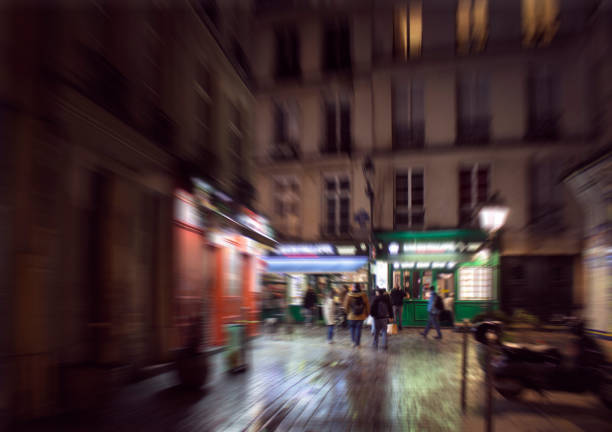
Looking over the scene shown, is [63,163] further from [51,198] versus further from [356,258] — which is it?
[356,258]

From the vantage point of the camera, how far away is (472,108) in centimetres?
2078

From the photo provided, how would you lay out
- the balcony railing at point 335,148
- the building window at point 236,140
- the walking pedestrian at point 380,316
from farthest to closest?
the balcony railing at point 335,148
the building window at point 236,140
the walking pedestrian at point 380,316

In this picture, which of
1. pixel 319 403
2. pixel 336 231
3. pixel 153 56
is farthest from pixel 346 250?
pixel 319 403

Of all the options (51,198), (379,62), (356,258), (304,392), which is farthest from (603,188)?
(379,62)

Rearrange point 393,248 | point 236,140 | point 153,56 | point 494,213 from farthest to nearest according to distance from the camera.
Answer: point 393,248 < point 236,140 < point 153,56 < point 494,213

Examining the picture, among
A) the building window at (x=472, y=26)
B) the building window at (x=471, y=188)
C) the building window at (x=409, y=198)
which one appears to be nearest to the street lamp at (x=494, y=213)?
the building window at (x=471, y=188)

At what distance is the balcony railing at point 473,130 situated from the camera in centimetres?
2048

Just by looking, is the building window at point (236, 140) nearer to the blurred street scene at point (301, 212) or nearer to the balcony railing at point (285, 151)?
the blurred street scene at point (301, 212)

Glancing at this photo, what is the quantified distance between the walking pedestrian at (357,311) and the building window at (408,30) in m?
11.7

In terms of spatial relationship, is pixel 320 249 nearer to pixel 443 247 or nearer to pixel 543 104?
pixel 443 247

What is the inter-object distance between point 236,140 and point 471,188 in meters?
10.3

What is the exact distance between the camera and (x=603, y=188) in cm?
628

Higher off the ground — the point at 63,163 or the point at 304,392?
the point at 63,163

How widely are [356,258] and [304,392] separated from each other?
13.3 metres
